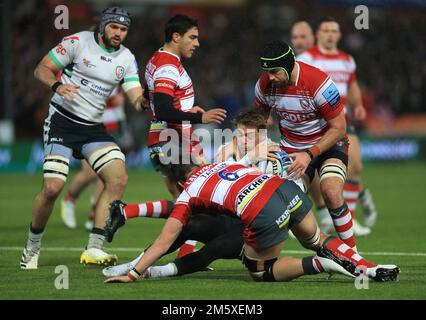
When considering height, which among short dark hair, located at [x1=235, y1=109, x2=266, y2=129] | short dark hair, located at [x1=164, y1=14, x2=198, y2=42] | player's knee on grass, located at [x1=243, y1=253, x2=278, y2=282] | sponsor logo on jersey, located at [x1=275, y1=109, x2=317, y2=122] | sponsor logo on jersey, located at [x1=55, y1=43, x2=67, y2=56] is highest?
short dark hair, located at [x1=164, y1=14, x2=198, y2=42]

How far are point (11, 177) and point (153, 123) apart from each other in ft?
43.9

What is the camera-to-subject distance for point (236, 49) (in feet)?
93.6

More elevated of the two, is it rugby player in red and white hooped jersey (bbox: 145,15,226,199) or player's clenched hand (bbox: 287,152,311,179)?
rugby player in red and white hooped jersey (bbox: 145,15,226,199)

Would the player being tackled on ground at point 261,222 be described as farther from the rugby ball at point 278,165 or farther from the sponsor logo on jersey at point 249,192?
the rugby ball at point 278,165

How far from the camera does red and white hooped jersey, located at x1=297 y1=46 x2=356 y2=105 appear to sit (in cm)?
1334

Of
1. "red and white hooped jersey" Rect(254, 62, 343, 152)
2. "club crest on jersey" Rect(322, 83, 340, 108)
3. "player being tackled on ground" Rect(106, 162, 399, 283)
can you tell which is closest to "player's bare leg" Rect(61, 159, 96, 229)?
"red and white hooped jersey" Rect(254, 62, 343, 152)

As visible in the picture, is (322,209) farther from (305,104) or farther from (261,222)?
(261,222)

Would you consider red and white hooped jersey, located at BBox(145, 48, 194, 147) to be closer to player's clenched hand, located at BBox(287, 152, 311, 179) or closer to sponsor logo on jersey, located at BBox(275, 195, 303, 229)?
player's clenched hand, located at BBox(287, 152, 311, 179)

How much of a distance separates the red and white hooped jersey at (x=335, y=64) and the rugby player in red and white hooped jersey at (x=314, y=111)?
3413mm

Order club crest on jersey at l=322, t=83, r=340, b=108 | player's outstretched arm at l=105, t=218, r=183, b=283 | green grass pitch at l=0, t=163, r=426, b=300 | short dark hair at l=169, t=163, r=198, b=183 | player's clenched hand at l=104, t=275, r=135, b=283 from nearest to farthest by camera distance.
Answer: green grass pitch at l=0, t=163, r=426, b=300, player's outstretched arm at l=105, t=218, r=183, b=283, player's clenched hand at l=104, t=275, r=135, b=283, club crest on jersey at l=322, t=83, r=340, b=108, short dark hair at l=169, t=163, r=198, b=183

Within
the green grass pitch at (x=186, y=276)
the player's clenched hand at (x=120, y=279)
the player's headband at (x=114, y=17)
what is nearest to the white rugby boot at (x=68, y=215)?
the green grass pitch at (x=186, y=276)

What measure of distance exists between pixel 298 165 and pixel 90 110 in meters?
2.51

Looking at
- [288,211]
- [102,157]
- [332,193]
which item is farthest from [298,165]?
[102,157]

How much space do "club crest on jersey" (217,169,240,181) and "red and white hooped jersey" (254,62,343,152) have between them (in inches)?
59.6
